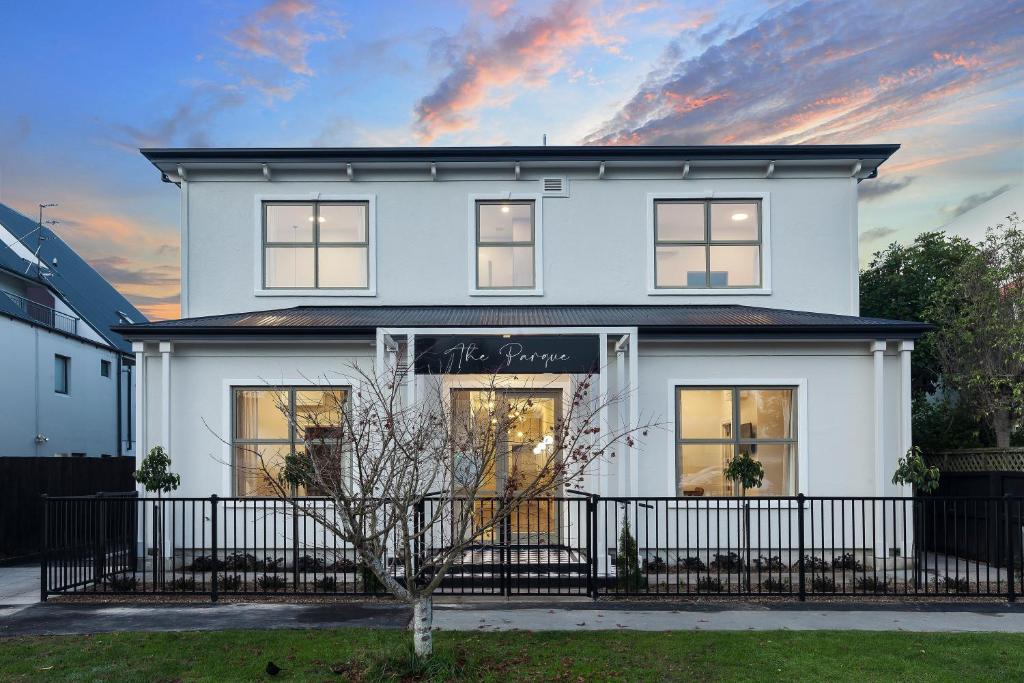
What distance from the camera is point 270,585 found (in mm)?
10352

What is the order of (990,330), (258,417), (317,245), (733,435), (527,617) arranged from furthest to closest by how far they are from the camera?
(990,330)
(317,245)
(258,417)
(733,435)
(527,617)

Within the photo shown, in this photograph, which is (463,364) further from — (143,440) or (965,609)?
(965,609)

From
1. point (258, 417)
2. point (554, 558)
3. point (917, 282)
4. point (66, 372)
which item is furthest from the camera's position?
point (66, 372)

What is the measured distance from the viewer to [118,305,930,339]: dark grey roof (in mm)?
12328

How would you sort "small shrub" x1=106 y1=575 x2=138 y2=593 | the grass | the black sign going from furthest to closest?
the black sign → "small shrub" x1=106 y1=575 x2=138 y2=593 → the grass

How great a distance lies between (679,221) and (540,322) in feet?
13.7

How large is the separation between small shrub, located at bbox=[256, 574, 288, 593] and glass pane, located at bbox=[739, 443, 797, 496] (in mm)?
7626

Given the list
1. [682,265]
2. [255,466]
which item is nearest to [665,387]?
[682,265]

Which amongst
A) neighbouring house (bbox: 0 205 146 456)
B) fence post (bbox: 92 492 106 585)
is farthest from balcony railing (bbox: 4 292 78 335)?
fence post (bbox: 92 492 106 585)

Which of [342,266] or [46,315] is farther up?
Answer: [342,266]

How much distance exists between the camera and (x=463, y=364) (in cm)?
1184

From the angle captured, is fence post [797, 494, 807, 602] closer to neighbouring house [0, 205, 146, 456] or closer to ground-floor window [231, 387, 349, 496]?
ground-floor window [231, 387, 349, 496]

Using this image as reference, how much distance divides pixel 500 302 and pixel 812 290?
5.86 m

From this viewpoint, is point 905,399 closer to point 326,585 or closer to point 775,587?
point 775,587
